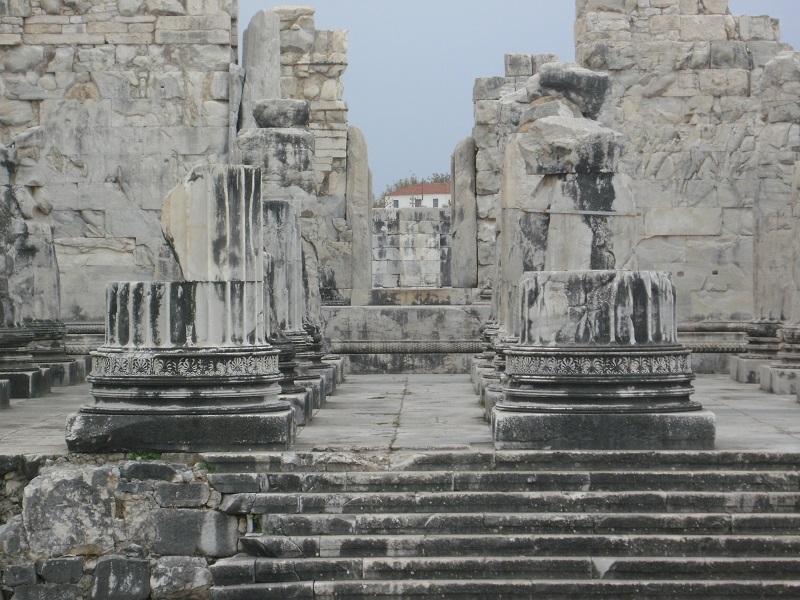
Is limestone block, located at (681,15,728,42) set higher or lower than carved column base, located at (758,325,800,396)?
higher

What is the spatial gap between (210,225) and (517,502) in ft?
9.07

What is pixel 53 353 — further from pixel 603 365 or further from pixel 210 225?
pixel 603 365

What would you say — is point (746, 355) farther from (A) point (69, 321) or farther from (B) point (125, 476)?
(B) point (125, 476)

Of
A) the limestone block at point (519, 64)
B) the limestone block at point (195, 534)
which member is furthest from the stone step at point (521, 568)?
the limestone block at point (519, 64)

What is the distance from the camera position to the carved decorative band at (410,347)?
1798 centimetres

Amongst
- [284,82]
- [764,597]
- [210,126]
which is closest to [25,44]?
[210,126]

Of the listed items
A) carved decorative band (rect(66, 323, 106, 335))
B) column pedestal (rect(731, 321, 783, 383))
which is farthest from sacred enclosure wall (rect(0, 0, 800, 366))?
column pedestal (rect(731, 321, 783, 383))

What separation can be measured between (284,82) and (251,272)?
1246 centimetres

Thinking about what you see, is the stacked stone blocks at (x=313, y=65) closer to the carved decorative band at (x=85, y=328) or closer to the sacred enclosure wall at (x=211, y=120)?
the sacred enclosure wall at (x=211, y=120)

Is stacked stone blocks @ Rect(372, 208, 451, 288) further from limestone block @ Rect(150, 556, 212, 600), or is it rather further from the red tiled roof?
the red tiled roof

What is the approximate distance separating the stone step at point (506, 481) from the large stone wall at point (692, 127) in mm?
9699

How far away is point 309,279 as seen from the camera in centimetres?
1507

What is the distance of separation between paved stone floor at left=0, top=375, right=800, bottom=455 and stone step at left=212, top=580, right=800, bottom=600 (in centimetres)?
130

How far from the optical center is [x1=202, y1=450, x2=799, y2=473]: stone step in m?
8.38
